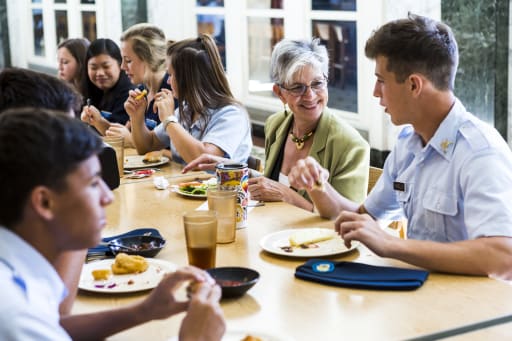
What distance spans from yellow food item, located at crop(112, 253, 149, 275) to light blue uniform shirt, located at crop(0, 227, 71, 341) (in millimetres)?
611

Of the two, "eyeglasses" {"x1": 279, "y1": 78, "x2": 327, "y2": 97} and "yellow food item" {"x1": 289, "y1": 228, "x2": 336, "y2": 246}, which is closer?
"yellow food item" {"x1": 289, "y1": 228, "x2": 336, "y2": 246}

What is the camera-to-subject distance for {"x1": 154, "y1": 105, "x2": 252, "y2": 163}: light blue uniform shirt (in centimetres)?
337

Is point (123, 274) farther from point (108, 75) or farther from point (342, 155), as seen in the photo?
point (108, 75)

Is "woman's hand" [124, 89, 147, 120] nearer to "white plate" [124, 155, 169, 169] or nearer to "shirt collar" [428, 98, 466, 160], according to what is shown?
"white plate" [124, 155, 169, 169]

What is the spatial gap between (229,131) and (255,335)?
1.99m

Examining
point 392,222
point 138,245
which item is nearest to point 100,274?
point 138,245

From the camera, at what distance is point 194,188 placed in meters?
2.75

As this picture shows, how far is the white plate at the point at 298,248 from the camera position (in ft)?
6.36

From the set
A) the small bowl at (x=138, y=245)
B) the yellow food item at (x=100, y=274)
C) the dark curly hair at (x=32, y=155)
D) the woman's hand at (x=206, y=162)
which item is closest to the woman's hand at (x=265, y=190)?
the woman's hand at (x=206, y=162)

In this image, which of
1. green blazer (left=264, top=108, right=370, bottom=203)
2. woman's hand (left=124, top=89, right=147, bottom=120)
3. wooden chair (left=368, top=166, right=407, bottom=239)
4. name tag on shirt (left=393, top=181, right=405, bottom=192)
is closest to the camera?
name tag on shirt (left=393, top=181, right=405, bottom=192)

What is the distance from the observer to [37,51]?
903 cm

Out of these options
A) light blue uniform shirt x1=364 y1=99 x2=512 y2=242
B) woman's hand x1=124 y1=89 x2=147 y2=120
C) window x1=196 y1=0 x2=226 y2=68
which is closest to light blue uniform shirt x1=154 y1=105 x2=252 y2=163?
woman's hand x1=124 y1=89 x2=147 y2=120

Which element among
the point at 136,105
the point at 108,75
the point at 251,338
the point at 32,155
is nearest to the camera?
the point at 32,155

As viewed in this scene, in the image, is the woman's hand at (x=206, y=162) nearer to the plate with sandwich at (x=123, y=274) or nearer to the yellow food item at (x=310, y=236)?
the yellow food item at (x=310, y=236)
